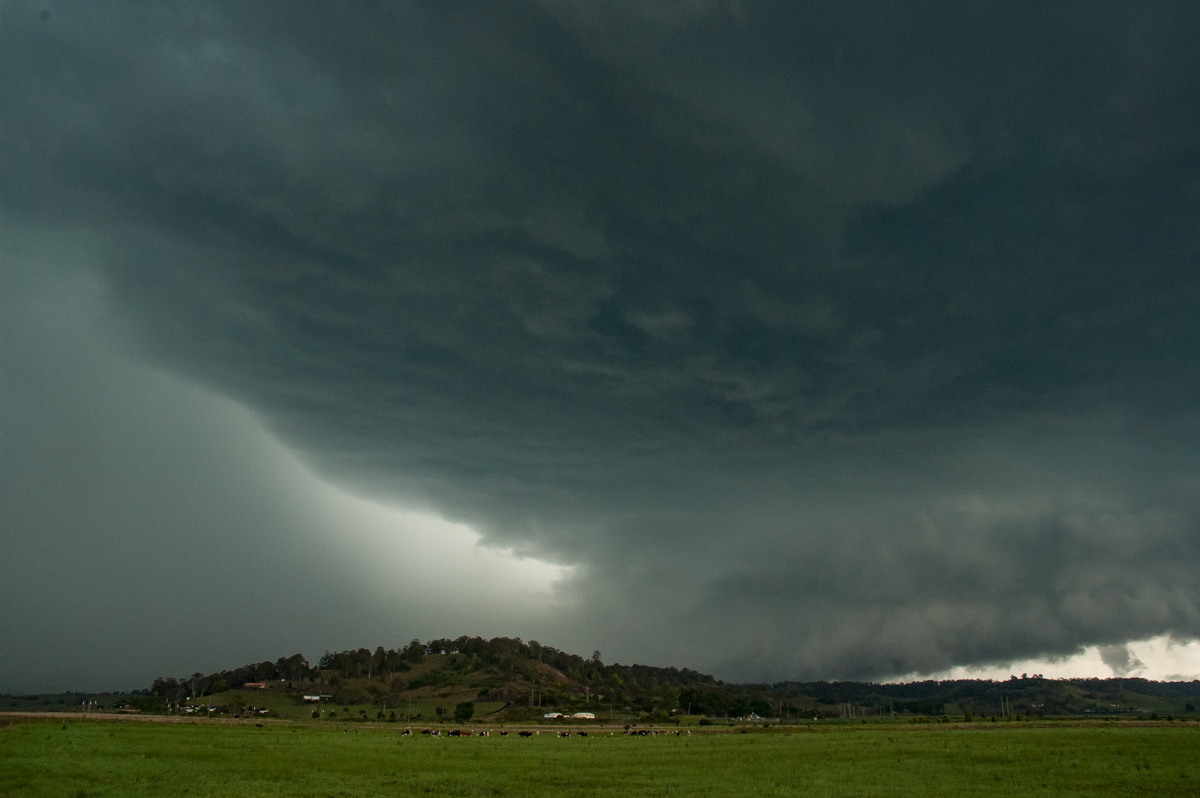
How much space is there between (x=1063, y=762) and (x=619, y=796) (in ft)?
179

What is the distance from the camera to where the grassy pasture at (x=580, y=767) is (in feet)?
193

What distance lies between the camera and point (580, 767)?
74688mm

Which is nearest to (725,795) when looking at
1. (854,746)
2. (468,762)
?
(468,762)

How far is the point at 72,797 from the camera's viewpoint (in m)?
Answer: 53.1

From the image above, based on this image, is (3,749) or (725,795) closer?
(725,795)

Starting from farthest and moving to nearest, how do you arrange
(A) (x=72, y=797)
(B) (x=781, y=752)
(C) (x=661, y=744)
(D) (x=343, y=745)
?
1. (C) (x=661, y=744)
2. (D) (x=343, y=745)
3. (B) (x=781, y=752)
4. (A) (x=72, y=797)

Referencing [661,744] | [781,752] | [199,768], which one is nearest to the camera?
[199,768]

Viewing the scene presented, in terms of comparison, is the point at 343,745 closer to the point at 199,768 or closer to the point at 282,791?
the point at 199,768

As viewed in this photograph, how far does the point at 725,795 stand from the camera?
5588 centimetres

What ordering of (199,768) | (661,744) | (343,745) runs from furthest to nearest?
(661,744)
(343,745)
(199,768)

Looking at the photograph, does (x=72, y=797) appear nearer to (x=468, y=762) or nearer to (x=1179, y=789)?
(x=468, y=762)

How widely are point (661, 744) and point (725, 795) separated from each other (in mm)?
57471

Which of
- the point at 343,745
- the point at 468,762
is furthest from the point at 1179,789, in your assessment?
the point at 343,745

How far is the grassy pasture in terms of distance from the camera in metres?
58.8
